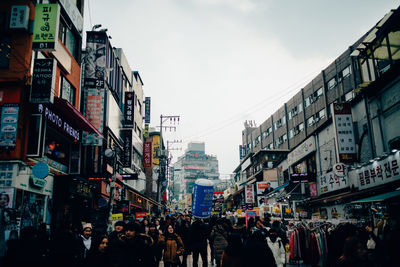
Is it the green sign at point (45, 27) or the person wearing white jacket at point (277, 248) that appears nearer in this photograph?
the person wearing white jacket at point (277, 248)

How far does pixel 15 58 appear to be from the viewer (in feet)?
44.9

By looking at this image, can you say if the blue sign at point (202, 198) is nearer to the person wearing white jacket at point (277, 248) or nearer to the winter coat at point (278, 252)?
the person wearing white jacket at point (277, 248)

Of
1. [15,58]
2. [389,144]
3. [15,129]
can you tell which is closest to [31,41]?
[15,58]

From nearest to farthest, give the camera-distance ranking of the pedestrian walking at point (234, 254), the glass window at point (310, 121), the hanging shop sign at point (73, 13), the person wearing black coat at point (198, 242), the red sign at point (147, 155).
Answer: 1. the pedestrian walking at point (234, 254)
2. the person wearing black coat at point (198, 242)
3. the hanging shop sign at point (73, 13)
4. the red sign at point (147, 155)
5. the glass window at point (310, 121)

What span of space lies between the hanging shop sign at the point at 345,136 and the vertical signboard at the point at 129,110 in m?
17.6

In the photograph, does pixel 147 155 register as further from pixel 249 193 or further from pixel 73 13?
pixel 73 13

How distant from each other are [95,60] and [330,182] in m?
17.5

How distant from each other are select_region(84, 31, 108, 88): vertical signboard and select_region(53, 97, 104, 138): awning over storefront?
353cm

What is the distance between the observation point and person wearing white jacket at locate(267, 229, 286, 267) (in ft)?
32.9

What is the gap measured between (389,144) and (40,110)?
16.1 meters

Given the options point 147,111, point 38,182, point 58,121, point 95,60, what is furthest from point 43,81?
point 147,111

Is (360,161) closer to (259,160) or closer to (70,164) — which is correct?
(70,164)

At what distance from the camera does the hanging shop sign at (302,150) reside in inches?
1097

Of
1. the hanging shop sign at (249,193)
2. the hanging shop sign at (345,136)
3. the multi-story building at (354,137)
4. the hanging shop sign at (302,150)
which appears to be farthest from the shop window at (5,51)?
the hanging shop sign at (249,193)
